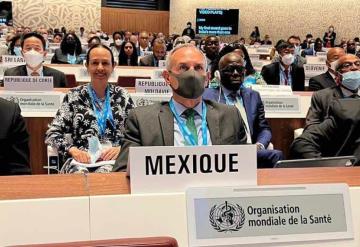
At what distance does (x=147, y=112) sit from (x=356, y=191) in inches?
44.1

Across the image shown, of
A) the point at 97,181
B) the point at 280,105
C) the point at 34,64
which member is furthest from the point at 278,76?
the point at 97,181

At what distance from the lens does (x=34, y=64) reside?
533cm

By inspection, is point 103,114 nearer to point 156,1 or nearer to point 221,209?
point 221,209

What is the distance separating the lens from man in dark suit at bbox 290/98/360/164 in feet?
9.58

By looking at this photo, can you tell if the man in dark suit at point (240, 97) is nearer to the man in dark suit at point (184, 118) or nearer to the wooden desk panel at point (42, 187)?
the man in dark suit at point (184, 118)

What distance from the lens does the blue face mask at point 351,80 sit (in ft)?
12.9

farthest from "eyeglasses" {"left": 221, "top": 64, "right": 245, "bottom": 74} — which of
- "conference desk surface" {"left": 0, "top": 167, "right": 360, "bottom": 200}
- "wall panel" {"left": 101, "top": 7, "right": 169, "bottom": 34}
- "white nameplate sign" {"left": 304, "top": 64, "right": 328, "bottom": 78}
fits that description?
"wall panel" {"left": 101, "top": 7, "right": 169, "bottom": 34}

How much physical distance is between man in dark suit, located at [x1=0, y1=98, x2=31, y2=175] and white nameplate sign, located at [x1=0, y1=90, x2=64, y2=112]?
173 centimetres

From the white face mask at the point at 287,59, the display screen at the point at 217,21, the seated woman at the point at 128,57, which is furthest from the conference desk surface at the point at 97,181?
the display screen at the point at 217,21

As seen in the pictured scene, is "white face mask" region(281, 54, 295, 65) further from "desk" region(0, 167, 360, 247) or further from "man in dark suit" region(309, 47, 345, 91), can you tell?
"desk" region(0, 167, 360, 247)

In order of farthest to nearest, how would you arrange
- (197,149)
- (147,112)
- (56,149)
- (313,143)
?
(56,149) → (313,143) → (147,112) → (197,149)

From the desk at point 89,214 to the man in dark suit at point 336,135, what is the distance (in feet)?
4.55

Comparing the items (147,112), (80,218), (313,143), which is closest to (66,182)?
(80,218)

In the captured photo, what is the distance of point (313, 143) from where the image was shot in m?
3.04
